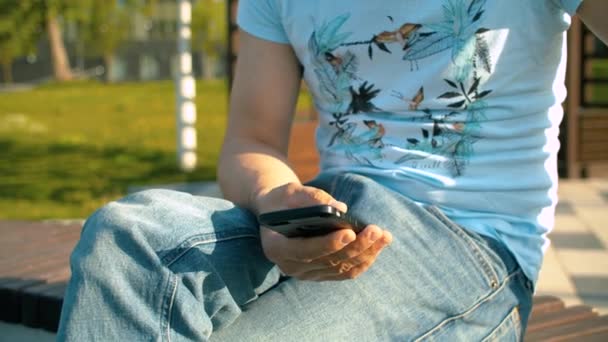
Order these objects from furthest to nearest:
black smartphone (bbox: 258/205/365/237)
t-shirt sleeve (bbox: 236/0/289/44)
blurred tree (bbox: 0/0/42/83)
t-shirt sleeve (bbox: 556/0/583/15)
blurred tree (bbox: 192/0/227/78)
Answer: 1. blurred tree (bbox: 192/0/227/78)
2. blurred tree (bbox: 0/0/42/83)
3. t-shirt sleeve (bbox: 236/0/289/44)
4. t-shirt sleeve (bbox: 556/0/583/15)
5. black smartphone (bbox: 258/205/365/237)

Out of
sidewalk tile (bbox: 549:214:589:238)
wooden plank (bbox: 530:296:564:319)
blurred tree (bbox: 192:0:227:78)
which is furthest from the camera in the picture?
blurred tree (bbox: 192:0:227:78)

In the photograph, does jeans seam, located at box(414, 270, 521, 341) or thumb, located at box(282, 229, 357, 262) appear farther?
jeans seam, located at box(414, 270, 521, 341)

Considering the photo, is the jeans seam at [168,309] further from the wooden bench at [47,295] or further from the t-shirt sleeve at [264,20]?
the wooden bench at [47,295]

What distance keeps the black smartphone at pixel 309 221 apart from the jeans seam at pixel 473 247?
0.27 m

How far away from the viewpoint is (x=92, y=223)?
52.6 inches

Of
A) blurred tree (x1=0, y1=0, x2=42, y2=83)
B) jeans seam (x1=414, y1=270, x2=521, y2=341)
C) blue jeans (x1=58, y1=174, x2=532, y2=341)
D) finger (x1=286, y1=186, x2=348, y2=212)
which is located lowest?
blurred tree (x1=0, y1=0, x2=42, y2=83)

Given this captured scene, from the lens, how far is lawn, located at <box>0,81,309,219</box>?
7.61m

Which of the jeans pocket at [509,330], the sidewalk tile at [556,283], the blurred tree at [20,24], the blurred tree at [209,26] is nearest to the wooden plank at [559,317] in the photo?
the jeans pocket at [509,330]

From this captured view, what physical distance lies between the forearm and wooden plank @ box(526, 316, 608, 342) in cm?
64

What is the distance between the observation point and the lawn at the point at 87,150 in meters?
7.61

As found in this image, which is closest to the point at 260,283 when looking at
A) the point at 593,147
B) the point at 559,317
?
the point at 559,317

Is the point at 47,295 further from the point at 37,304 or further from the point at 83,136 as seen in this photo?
the point at 83,136

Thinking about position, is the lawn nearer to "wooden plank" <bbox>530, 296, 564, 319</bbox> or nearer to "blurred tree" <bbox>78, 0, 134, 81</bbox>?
"wooden plank" <bbox>530, 296, 564, 319</bbox>

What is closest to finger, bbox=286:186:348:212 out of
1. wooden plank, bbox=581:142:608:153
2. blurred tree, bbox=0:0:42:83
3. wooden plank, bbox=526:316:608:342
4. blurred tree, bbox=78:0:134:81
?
wooden plank, bbox=526:316:608:342
